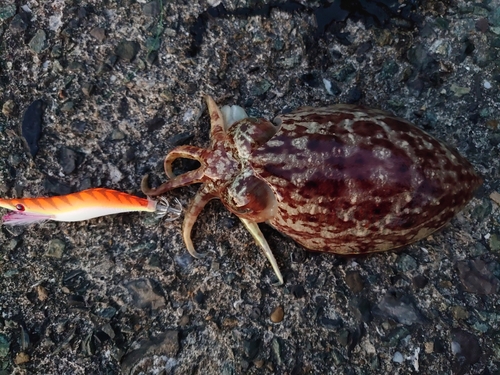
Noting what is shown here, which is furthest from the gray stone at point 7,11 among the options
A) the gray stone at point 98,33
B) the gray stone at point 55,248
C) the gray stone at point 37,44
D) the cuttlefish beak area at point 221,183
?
the gray stone at point 55,248

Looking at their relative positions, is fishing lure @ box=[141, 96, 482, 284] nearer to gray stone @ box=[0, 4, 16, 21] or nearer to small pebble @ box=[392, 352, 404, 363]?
small pebble @ box=[392, 352, 404, 363]

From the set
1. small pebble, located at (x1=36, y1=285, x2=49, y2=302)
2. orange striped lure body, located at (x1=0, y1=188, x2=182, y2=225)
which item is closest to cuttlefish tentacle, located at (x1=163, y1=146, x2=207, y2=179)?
orange striped lure body, located at (x1=0, y1=188, x2=182, y2=225)

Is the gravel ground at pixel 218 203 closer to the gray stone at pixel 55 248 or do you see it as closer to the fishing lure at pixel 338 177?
the gray stone at pixel 55 248

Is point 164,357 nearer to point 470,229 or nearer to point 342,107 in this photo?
point 342,107

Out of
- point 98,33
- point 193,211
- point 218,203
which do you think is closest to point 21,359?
point 193,211

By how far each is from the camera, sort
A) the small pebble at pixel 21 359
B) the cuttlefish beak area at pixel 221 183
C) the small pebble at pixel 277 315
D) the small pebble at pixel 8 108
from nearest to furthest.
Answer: the cuttlefish beak area at pixel 221 183 < the small pebble at pixel 21 359 < the small pebble at pixel 277 315 < the small pebble at pixel 8 108

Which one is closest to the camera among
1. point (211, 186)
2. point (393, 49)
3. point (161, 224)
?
point (211, 186)

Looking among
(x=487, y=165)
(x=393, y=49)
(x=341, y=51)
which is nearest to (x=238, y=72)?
(x=341, y=51)
